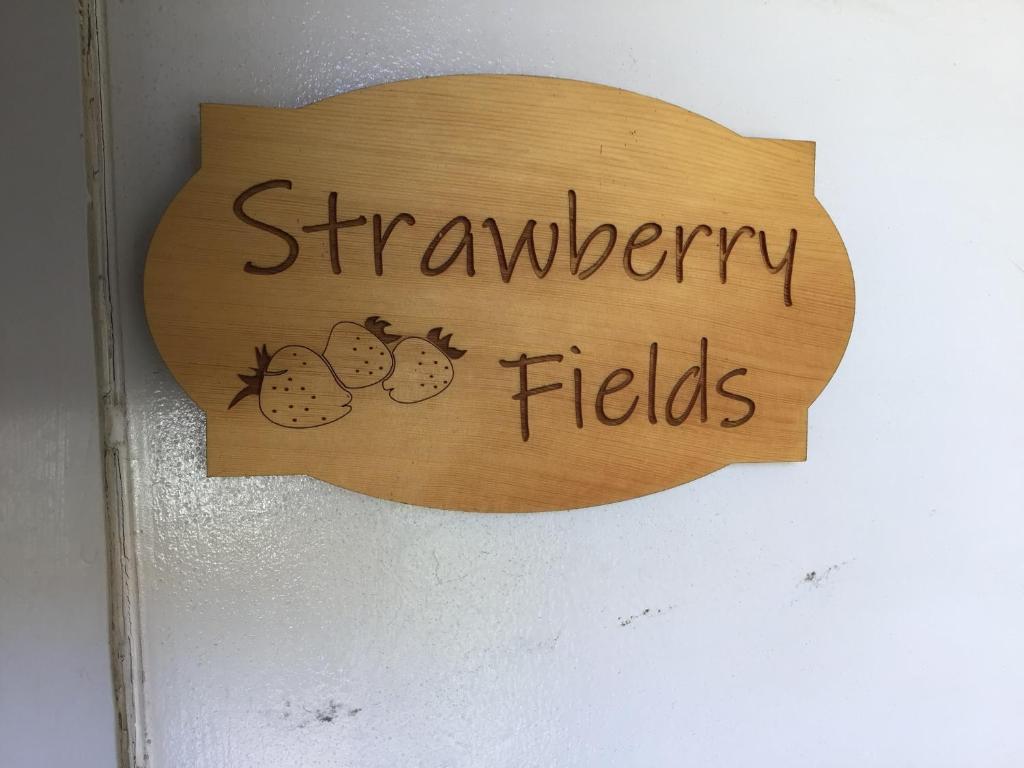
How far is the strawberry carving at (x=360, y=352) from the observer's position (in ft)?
2.65

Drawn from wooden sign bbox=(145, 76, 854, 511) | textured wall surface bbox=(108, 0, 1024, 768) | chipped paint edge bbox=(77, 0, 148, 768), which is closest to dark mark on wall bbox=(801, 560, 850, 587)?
textured wall surface bbox=(108, 0, 1024, 768)

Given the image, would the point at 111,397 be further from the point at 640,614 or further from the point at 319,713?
the point at 640,614

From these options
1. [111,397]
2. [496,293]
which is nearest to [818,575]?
[496,293]

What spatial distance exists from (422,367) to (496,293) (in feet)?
0.43

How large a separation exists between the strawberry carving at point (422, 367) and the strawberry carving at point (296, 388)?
7 cm

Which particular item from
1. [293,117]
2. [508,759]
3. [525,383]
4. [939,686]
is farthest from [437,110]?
[939,686]

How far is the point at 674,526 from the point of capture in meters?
0.93

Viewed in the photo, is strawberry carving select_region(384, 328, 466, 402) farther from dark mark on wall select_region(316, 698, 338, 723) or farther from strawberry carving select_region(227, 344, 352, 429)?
dark mark on wall select_region(316, 698, 338, 723)

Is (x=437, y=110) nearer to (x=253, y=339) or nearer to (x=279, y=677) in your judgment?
(x=253, y=339)

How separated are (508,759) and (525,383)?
0.51 m

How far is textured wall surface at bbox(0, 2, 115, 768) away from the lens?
28.0 inches

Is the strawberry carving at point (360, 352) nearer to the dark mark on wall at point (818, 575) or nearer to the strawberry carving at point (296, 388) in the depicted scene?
the strawberry carving at point (296, 388)

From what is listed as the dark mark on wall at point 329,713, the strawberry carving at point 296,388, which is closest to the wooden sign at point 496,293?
the strawberry carving at point 296,388

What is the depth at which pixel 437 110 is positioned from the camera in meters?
0.81
